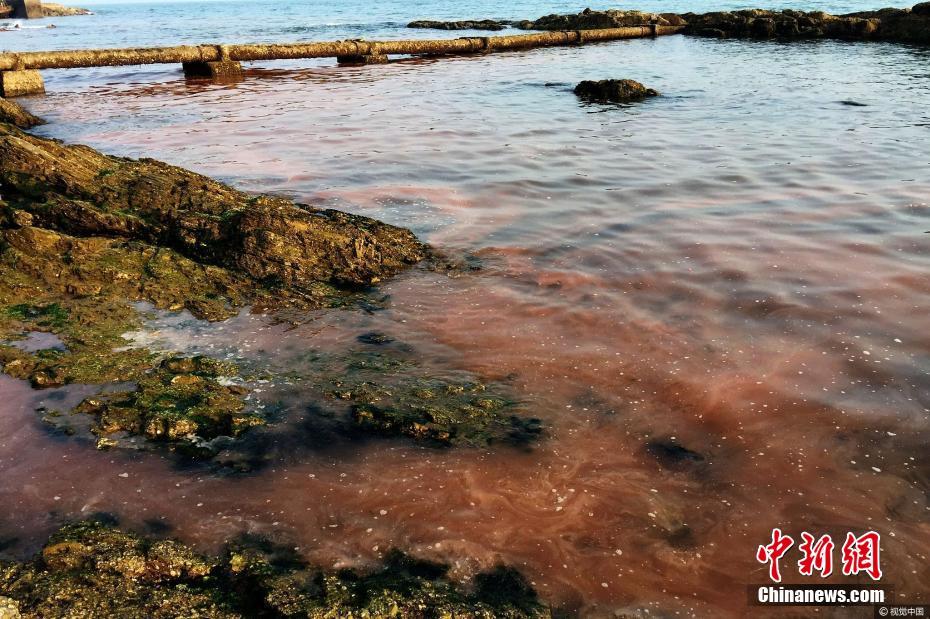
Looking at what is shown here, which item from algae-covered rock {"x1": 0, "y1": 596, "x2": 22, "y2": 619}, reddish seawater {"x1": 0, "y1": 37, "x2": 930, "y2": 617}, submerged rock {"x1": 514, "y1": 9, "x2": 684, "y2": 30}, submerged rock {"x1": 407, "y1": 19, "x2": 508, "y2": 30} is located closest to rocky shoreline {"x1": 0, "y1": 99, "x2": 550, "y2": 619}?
A: algae-covered rock {"x1": 0, "y1": 596, "x2": 22, "y2": 619}

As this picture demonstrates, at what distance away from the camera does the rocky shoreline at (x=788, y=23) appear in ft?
90.7

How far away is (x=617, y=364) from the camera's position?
5.00m

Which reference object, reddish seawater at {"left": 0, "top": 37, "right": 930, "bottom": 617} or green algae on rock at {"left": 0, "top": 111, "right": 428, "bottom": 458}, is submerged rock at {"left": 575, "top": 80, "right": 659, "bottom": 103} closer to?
reddish seawater at {"left": 0, "top": 37, "right": 930, "bottom": 617}

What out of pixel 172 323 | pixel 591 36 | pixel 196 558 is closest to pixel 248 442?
pixel 196 558

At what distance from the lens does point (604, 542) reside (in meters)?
3.35

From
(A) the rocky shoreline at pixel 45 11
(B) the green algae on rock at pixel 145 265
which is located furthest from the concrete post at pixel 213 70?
(A) the rocky shoreline at pixel 45 11

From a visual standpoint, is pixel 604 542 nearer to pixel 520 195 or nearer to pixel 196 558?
pixel 196 558

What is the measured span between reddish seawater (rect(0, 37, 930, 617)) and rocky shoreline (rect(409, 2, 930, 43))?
2042cm

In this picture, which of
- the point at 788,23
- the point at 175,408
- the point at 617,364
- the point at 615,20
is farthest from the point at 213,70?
the point at 788,23

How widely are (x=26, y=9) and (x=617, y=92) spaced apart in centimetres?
11410

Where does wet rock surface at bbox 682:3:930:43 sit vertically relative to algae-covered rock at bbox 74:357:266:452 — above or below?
above

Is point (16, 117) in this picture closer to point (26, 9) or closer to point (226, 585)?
point (226, 585)

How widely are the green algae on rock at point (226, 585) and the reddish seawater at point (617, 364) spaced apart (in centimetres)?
15

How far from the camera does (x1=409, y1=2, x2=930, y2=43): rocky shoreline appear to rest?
27656 millimetres
